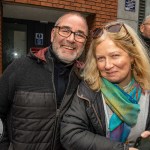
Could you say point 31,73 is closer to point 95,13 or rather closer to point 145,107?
point 145,107

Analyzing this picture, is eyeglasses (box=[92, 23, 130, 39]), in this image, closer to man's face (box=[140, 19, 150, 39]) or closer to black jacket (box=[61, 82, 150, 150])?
black jacket (box=[61, 82, 150, 150])

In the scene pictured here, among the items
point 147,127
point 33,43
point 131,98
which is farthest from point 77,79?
point 33,43

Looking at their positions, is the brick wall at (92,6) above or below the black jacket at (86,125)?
above

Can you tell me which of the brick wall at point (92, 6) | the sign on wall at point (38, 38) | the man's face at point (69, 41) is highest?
the brick wall at point (92, 6)

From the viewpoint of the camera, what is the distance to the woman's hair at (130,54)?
193 centimetres

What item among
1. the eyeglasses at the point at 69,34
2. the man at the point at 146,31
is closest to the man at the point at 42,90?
the eyeglasses at the point at 69,34

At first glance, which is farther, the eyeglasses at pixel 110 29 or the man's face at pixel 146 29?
the man's face at pixel 146 29

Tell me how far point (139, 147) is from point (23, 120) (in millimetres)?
867

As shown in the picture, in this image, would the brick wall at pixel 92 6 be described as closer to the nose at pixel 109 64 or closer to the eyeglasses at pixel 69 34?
the eyeglasses at pixel 69 34

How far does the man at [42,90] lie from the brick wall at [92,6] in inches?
136

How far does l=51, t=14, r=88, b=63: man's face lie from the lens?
2.19 meters

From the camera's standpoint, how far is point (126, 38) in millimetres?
1950

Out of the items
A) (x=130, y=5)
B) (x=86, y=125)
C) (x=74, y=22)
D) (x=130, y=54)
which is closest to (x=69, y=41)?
(x=74, y=22)

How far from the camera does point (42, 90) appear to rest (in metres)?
2.03
